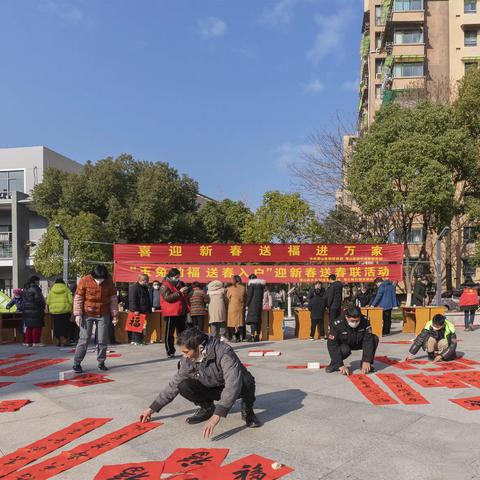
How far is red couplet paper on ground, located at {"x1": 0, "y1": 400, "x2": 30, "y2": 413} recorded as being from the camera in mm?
5395

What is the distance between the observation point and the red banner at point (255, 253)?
13180mm

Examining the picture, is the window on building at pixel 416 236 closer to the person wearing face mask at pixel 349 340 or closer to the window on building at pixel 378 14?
the window on building at pixel 378 14

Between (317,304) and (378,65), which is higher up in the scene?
(378,65)

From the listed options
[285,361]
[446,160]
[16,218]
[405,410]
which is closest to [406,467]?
[405,410]

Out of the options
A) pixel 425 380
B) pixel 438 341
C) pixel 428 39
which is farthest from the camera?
pixel 428 39

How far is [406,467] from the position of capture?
3574mm

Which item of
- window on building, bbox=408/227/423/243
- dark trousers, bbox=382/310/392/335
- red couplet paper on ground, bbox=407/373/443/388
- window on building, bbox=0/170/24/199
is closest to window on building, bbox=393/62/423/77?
window on building, bbox=408/227/423/243

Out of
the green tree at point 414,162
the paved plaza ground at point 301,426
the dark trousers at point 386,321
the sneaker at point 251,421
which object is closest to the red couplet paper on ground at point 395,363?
the paved plaza ground at point 301,426

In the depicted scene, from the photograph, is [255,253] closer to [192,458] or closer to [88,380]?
[88,380]

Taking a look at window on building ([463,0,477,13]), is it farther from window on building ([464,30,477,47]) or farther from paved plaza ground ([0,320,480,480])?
paved plaza ground ([0,320,480,480])

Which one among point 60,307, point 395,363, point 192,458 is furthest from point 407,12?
point 192,458

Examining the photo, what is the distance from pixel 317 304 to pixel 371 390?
524cm

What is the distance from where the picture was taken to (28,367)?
8.13m

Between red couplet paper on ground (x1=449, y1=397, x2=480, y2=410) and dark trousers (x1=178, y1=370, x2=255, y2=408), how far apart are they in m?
2.24
